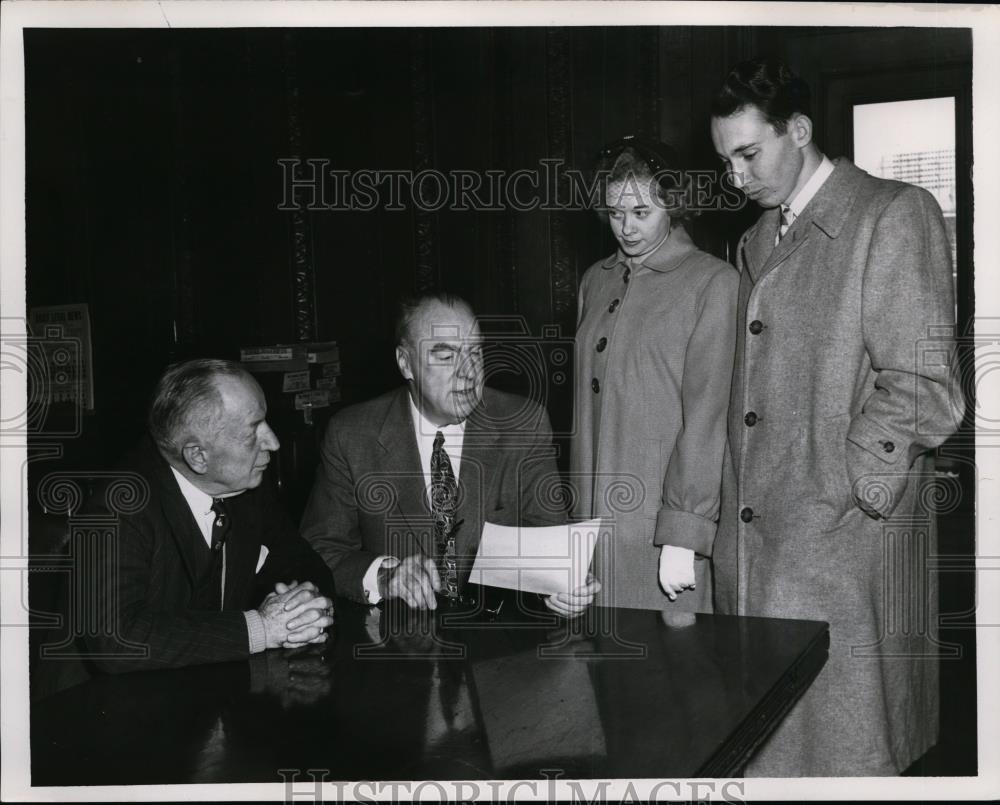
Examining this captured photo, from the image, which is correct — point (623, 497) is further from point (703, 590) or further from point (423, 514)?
point (423, 514)

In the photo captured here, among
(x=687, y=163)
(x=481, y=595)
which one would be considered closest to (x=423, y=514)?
(x=481, y=595)

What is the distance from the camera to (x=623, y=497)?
2.64 meters

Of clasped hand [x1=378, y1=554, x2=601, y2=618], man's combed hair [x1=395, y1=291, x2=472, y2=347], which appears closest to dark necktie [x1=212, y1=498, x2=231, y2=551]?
clasped hand [x1=378, y1=554, x2=601, y2=618]

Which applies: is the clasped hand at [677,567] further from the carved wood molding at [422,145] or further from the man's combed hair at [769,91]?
the carved wood molding at [422,145]

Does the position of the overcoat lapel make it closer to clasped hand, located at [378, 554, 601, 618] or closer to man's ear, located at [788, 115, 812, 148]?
man's ear, located at [788, 115, 812, 148]

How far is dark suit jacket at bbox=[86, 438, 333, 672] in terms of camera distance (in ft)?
6.38

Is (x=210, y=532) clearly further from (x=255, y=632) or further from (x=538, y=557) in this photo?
(x=538, y=557)

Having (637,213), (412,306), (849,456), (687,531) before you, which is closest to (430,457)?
(412,306)

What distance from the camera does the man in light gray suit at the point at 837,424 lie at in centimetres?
220

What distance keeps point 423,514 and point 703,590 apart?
2.64 ft

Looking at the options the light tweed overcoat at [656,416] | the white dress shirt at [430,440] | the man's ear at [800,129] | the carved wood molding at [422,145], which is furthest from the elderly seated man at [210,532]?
the carved wood molding at [422,145]

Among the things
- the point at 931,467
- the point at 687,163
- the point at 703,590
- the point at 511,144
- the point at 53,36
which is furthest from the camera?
the point at 511,144

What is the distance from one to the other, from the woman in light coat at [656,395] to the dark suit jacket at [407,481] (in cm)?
18

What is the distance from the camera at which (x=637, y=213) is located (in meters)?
2.65
